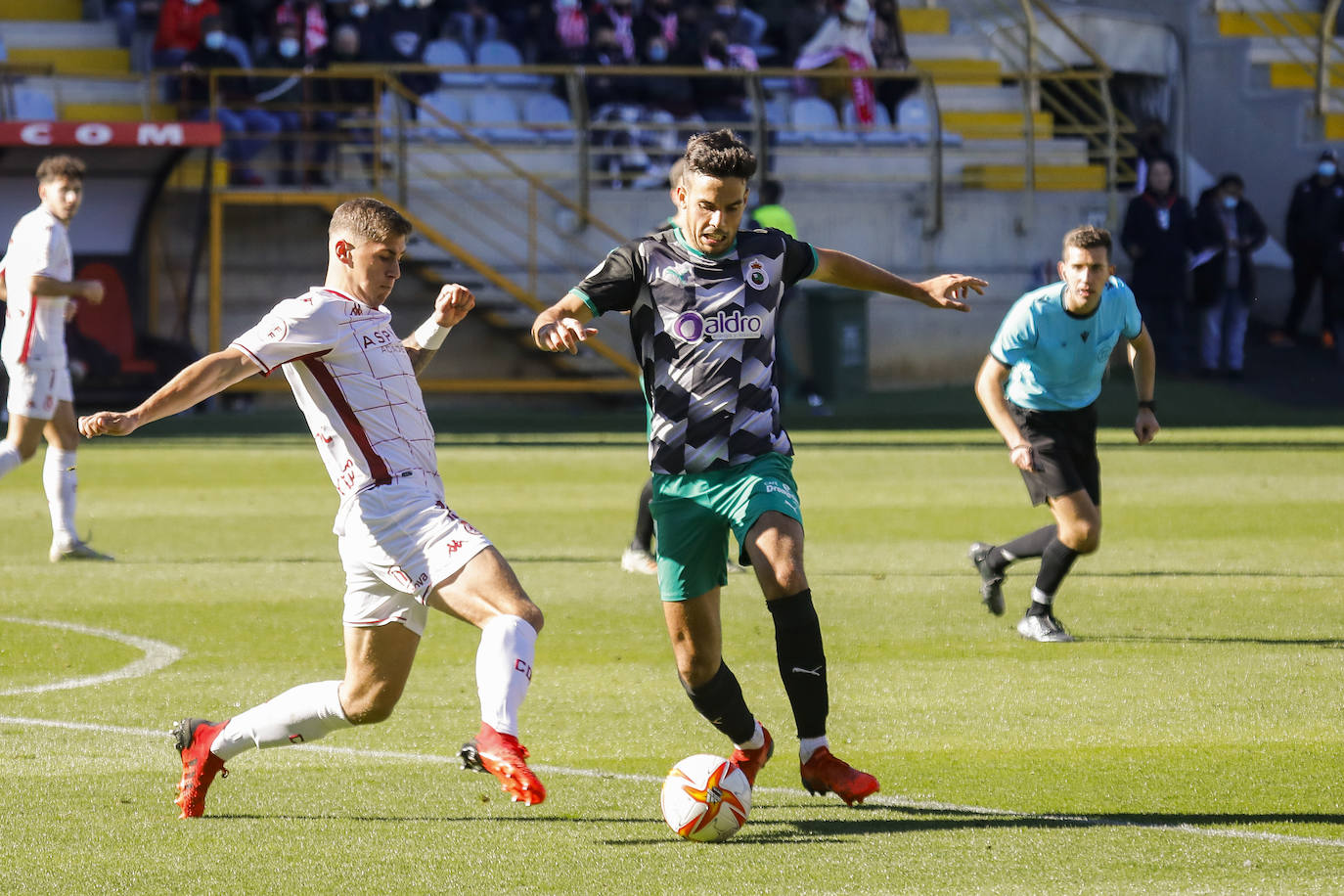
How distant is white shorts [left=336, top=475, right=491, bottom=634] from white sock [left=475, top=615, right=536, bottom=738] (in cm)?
25

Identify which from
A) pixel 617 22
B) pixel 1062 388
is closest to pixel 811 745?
pixel 1062 388

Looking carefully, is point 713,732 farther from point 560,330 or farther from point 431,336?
point 560,330

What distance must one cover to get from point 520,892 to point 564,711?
2319 millimetres

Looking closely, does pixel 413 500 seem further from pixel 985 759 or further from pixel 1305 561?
pixel 1305 561

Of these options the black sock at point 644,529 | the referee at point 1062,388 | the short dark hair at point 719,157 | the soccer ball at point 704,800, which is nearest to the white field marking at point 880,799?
the soccer ball at point 704,800

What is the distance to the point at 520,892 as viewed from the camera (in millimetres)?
4457

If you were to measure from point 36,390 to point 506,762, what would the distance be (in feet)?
22.3

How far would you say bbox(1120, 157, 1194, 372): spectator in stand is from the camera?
23.9 m

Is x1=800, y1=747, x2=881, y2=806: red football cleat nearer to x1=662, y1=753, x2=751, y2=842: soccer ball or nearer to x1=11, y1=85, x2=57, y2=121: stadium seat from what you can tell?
x1=662, y1=753, x2=751, y2=842: soccer ball

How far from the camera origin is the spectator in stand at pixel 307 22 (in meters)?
23.4

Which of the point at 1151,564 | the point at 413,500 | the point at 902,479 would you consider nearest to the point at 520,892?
the point at 413,500

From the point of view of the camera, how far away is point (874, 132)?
2575 cm

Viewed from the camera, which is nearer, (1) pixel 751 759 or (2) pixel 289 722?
(2) pixel 289 722

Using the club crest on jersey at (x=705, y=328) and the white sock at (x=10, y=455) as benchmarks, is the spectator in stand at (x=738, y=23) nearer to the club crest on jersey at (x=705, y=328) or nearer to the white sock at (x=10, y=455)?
the white sock at (x=10, y=455)
